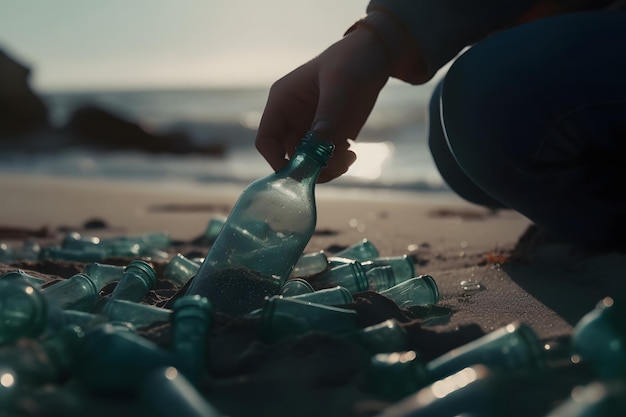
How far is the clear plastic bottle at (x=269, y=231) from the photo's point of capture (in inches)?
80.8

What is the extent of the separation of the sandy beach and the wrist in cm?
71

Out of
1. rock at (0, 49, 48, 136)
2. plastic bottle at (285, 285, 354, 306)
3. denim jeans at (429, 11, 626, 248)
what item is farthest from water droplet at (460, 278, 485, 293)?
rock at (0, 49, 48, 136)

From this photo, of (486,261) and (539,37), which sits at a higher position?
(539,37)

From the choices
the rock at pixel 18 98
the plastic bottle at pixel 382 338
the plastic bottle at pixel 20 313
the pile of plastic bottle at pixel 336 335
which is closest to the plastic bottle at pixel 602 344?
the pile of plastic bottle at pixel 336 335

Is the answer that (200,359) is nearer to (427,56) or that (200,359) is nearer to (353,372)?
(353,372)

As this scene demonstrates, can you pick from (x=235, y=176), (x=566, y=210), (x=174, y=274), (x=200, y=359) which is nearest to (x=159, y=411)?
(x=200, y=359)

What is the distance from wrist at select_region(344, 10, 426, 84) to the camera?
2.24 m

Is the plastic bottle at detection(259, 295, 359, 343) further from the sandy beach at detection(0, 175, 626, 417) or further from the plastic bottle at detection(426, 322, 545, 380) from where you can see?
the plastic bottle at detection(426, 322, 545, 380)

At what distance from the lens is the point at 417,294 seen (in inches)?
83.8

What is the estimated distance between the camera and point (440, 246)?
351cm

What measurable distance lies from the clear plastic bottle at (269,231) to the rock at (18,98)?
38.5ft

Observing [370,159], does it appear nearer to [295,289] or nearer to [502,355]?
[295,289]

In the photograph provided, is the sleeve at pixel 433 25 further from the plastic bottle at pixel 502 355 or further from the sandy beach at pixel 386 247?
the plastic bottle at pixel 502 355

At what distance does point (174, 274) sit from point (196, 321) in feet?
3.27
